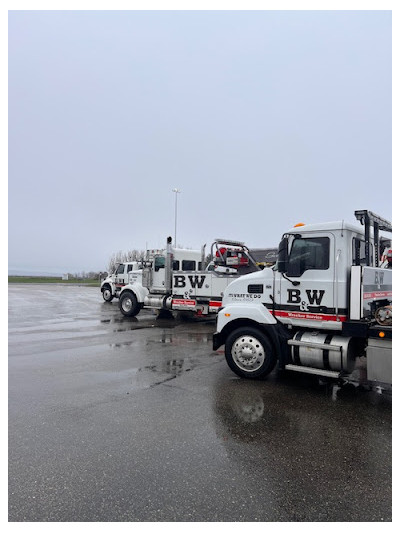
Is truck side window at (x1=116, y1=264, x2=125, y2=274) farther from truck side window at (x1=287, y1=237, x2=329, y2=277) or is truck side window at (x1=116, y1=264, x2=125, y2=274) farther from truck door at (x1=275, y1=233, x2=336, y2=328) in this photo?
truck side window at (x1=287, y1=237, x2=329, y2=277)

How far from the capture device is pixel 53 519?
264cm

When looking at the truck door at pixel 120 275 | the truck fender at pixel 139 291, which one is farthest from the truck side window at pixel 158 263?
the truck door at pixel 120 275

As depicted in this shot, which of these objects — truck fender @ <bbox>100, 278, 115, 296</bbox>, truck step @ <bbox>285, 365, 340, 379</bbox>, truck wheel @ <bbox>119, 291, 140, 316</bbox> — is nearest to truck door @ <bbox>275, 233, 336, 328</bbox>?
truck step @ <bbox>285, 365, 340, 379</bbox>

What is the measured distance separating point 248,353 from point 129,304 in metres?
10.5

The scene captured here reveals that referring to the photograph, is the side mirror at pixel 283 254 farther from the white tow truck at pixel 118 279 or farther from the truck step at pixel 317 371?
the white tow truck at pixel 118 279

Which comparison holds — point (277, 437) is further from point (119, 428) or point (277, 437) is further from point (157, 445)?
point (119, 428)

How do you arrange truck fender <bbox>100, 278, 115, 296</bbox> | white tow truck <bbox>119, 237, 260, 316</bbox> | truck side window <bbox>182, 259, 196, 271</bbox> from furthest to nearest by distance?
truck fender <bbox>100, 278, 115, 296</bbox> → truck side window <bbox>182, 259, 196, 271</bbox> → white tow truck <bbox>119, 237, 260, 316</bbox>

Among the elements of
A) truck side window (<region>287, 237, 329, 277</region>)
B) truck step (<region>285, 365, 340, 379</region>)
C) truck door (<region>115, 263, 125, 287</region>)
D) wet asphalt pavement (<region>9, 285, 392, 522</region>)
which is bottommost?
wet asphalt pavement (<region>9, 285, 392, 522</region>)

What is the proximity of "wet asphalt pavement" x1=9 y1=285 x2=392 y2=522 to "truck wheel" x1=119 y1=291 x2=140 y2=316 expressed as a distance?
8349 mm

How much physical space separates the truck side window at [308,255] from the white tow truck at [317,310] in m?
0.02

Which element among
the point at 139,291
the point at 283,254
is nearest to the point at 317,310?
the point at 283,254

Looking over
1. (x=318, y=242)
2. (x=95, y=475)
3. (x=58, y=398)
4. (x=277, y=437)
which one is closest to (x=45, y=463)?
(x=95, y=475)

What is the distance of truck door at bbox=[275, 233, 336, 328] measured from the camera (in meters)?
5.68

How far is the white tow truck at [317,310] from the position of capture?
17.7 feet
